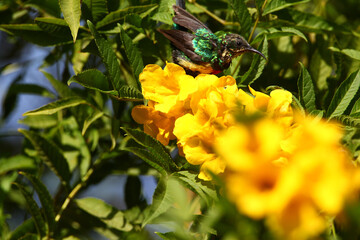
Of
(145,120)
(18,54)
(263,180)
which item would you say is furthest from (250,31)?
(18,54)

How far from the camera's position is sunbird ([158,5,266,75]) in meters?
1.27

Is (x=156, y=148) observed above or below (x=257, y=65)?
below

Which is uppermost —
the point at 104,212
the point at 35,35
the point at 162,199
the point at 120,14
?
the point at 120,14

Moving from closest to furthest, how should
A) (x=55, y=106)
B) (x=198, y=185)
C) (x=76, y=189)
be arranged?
(x=198, y=185)
(x=55, y=106)
(x=76, y=189)

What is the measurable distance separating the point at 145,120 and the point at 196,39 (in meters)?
0.32

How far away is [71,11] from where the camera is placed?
1.18m

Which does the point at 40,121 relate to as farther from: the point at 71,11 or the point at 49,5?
the point at 71,11

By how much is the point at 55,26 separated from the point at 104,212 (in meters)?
0.62

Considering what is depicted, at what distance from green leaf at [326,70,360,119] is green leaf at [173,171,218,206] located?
0.40 m

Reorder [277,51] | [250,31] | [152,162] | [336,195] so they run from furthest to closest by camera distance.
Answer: [277,51] → [250,31] → [152,162] → [336,195]

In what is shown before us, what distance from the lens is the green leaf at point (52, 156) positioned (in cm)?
138

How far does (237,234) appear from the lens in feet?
1.72

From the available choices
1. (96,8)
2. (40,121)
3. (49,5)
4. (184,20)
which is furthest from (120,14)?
(40,121)

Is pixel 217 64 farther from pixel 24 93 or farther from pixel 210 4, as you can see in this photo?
pixel 24 93
